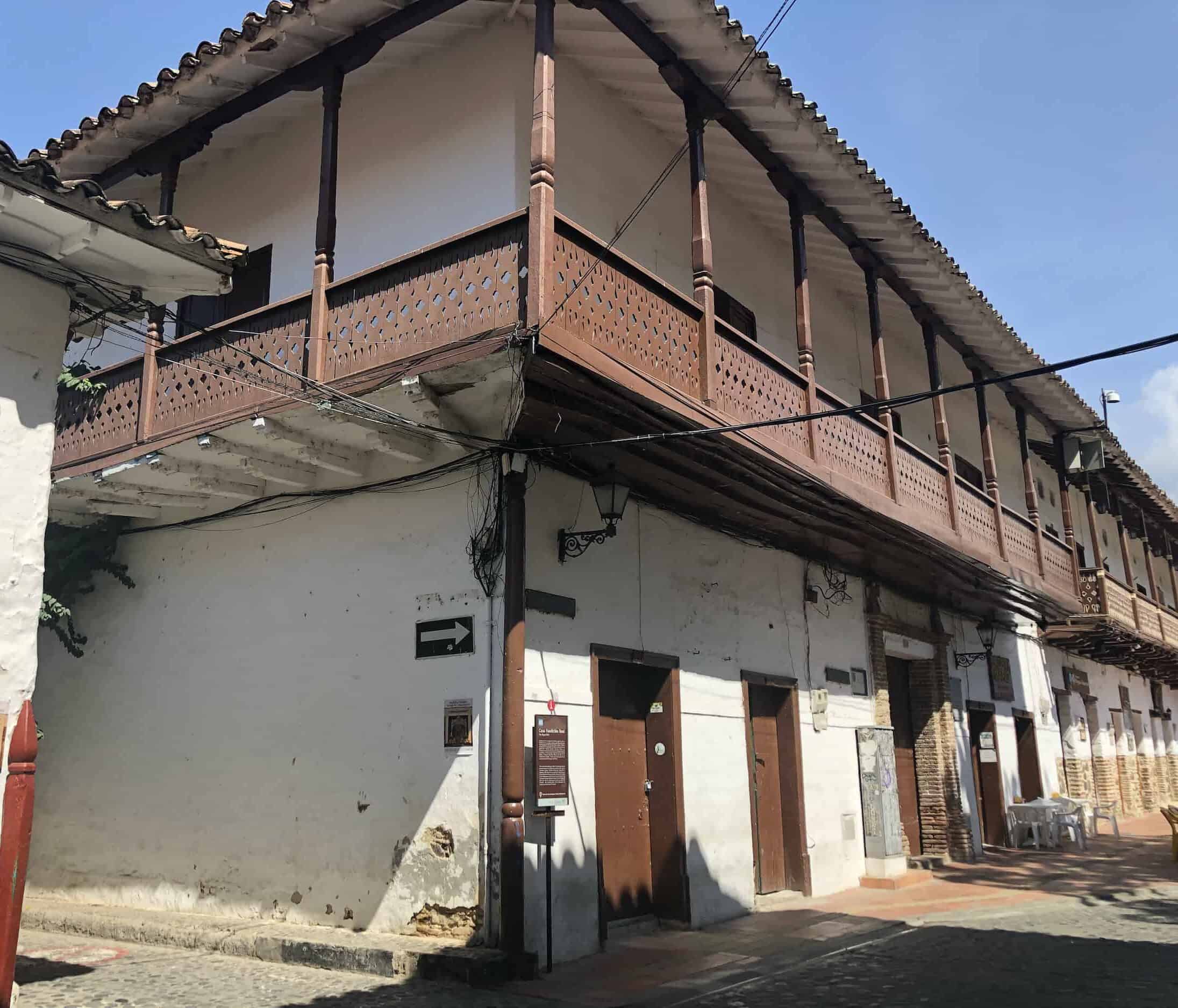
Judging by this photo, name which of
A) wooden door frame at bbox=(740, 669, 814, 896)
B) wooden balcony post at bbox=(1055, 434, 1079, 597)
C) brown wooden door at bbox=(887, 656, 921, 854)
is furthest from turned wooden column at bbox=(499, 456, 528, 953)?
wooden balcony post at bbox=(1055, 434, 1079, 597)

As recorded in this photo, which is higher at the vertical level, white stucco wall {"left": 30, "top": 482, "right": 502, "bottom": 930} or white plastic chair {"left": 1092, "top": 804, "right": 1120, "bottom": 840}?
white stucco wall {"left": 30, "top": 482, "right": 502, "bottom": 930}

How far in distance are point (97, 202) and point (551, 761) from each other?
176 inches

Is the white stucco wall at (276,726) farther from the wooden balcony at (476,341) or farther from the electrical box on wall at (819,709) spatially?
the electrical box on wall at (819,709)

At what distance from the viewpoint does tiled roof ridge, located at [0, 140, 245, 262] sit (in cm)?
484

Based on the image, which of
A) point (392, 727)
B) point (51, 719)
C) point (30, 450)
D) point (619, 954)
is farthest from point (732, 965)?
point (51, 719)

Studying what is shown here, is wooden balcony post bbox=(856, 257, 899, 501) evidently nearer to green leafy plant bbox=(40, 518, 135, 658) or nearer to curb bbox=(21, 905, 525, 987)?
curb bbox=(21, 905, 525, 987)

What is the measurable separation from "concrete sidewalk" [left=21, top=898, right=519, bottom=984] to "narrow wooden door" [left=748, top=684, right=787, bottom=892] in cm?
406

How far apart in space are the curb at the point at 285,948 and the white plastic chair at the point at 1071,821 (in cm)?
1147

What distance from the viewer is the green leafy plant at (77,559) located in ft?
34.4

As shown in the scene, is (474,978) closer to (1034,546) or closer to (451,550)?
(451,550)

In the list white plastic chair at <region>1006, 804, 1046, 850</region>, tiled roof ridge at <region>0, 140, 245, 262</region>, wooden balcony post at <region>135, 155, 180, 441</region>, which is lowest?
white plastic chair at <region>1006, 804, 1046, 850</region>

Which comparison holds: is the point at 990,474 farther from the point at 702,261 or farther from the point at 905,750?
the point at 702,261

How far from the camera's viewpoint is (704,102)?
8.51 meters

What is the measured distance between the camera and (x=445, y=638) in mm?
7781
